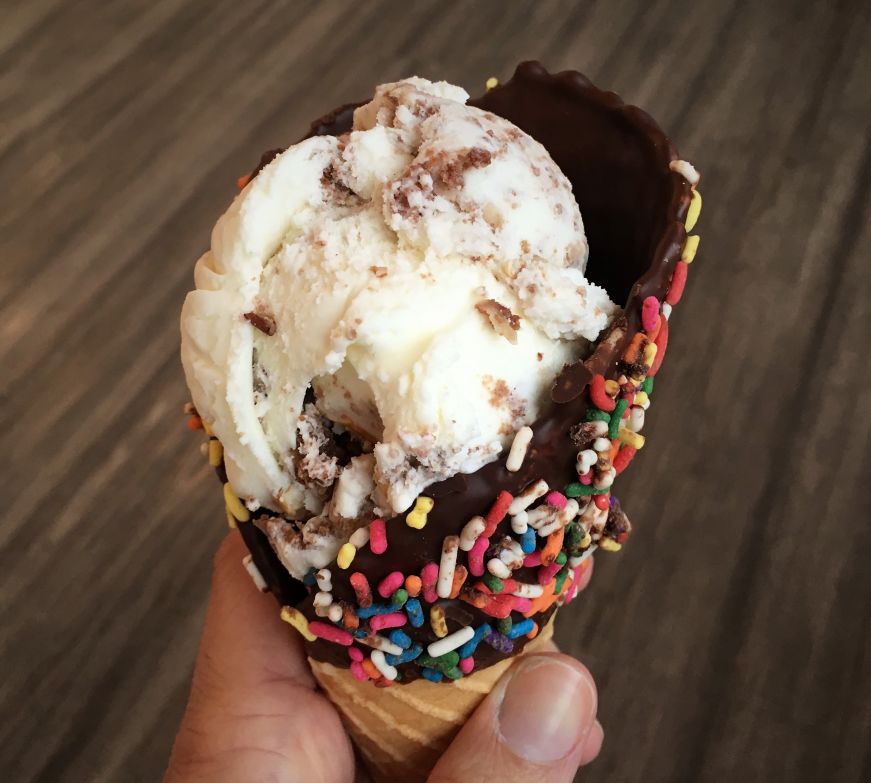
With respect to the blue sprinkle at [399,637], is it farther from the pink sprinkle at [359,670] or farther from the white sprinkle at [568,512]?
the white sprinkle at [568,512]

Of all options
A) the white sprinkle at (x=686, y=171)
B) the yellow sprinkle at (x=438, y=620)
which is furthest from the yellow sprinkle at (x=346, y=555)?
the white sprinkle at (x=686, y=171)

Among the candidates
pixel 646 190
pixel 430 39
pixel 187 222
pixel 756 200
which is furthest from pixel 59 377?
pixel 756 200

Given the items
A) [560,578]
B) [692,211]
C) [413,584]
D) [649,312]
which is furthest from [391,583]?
[692,211]

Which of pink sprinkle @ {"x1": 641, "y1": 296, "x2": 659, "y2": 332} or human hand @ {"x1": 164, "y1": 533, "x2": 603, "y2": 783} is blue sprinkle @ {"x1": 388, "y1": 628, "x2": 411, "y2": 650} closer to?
human hand @ {"x1": 164, "y1": 533, "x2": 603, "y2": 783}

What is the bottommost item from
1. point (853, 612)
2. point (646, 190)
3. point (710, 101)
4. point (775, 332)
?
point (853, 612)

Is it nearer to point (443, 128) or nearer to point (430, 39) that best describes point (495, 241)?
point (443, 128)

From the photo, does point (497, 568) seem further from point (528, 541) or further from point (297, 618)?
point (297, 618)

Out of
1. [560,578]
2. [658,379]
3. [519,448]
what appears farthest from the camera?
[658,379]
